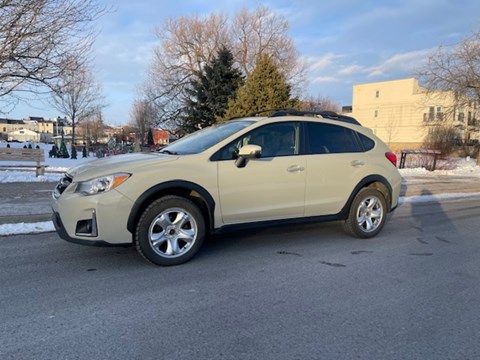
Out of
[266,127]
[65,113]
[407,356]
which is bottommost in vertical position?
[407,356]

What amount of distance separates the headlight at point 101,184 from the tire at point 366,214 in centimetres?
338

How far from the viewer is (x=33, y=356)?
8.77ft

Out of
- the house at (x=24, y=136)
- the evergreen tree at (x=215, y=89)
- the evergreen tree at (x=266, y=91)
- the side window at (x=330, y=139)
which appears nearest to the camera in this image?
the side window at (x=330, y=139)

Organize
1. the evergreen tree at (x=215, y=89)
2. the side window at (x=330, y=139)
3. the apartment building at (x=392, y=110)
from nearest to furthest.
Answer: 1. the side window at (x=330, y=139)
2. the evergreen tree at (x=215, y=89)
3. the apartment building at (x=392, y=110)

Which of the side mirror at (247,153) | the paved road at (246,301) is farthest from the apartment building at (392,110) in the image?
the side mirror at (247,153)

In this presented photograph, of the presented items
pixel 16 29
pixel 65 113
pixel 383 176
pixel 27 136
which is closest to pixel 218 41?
pixel 65 113

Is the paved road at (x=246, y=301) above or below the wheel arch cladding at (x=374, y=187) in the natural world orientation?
below

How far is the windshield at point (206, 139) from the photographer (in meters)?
5.02

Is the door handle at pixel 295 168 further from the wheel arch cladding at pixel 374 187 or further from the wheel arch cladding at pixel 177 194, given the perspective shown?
the wheel arch cladding at pixel 177 194

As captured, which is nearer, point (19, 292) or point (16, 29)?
point (19, 292)

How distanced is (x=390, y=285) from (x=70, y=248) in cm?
405

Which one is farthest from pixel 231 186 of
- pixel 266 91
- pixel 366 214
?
pixel 266 91

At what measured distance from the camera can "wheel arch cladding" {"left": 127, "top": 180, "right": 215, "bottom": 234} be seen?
4293 millimetres

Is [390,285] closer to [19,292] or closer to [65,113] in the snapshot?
[19,292]
